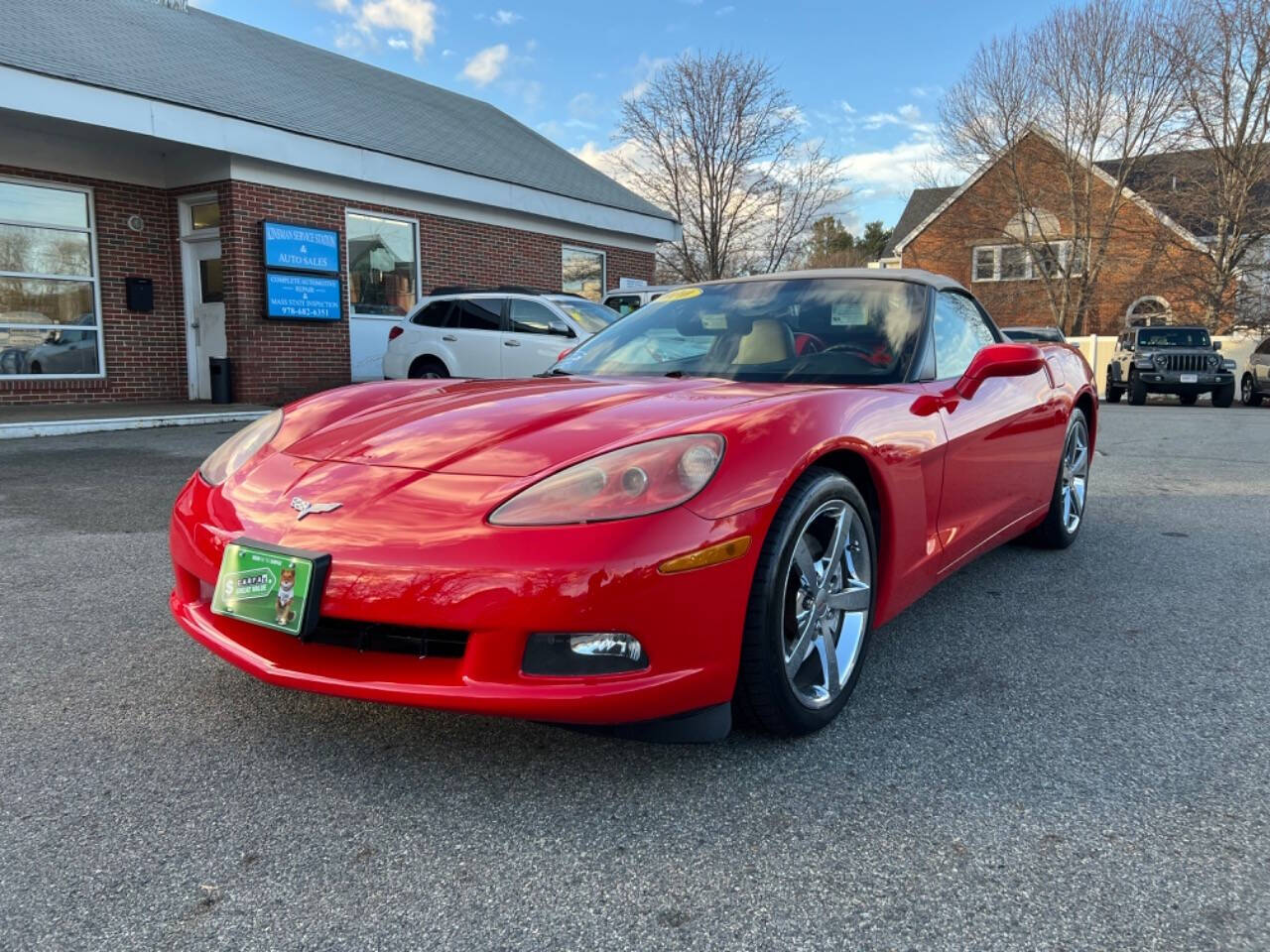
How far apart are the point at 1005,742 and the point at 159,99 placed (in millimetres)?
11229

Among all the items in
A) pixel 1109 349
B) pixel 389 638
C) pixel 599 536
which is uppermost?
pixel 1109 349

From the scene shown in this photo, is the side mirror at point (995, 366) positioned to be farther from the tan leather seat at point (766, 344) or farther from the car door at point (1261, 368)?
the car door at point (1261, 368)

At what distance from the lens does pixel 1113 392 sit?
20203 mm

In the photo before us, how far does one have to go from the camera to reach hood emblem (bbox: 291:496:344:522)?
6.97 ft

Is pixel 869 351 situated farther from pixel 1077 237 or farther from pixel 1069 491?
pixel 1077 237

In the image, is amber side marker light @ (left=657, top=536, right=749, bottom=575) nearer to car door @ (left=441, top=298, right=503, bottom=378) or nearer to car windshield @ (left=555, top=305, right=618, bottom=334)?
car windshield @ (left=555, top=305, right=618, bottom=334)

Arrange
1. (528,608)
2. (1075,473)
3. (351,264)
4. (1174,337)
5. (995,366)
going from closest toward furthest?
(528,608)
(995,366)
(1075,473)
(351,264)
(1174,337)

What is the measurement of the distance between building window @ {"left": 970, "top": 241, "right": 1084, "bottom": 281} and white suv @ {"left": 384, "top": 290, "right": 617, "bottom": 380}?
2343cm

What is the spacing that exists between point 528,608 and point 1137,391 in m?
19.9

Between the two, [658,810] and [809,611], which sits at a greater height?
[809,611]

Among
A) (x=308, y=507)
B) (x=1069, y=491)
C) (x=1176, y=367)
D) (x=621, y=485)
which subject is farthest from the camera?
(x=1176, y=367)

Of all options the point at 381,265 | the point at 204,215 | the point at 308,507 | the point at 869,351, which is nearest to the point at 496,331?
the point at 381,265

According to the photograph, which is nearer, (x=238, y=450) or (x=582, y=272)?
(x=238, y=450)

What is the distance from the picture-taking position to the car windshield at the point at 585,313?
10844 mm
